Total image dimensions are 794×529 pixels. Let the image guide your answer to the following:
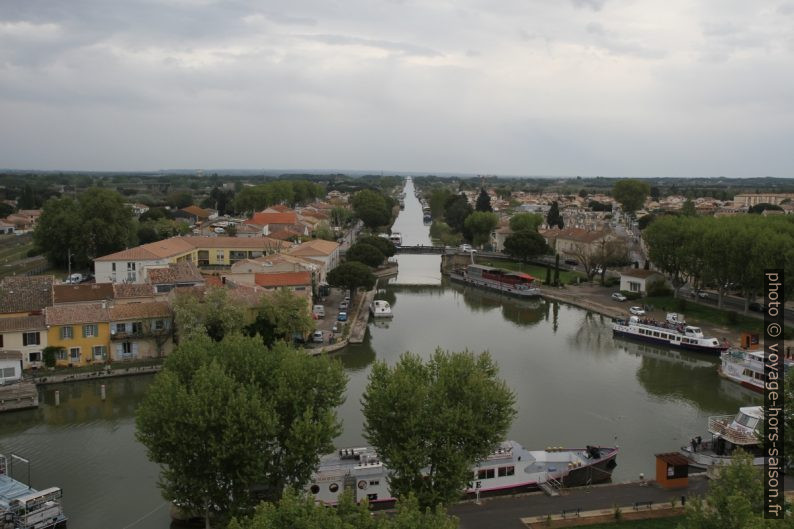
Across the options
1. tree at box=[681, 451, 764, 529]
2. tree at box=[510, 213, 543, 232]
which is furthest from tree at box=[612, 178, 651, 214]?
tree at box=[681, 451, 764, 529]

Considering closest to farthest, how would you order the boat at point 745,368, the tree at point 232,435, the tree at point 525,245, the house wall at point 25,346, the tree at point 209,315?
1. the tree at point 232,435
2. the house wall at point 25,346
3. the boat at point 745,368
4. the tree at point 209,315
5. the tree at point 525,245

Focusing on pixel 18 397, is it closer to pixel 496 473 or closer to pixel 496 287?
pixel 496 473

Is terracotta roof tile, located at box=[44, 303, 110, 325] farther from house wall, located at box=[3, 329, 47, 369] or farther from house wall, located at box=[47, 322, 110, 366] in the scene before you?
house wall, located at box=[3, 329, 47, 369]

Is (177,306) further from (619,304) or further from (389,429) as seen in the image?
(619,304)

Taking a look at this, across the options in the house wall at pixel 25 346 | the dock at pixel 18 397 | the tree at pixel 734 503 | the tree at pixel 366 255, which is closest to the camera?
the tree at pixel 734 503

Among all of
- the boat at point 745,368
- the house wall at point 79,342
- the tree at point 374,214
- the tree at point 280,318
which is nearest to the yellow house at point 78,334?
the house wall at point 79,342

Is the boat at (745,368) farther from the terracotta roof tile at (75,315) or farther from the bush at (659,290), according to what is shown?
the terracotta roof tile at (75,315)

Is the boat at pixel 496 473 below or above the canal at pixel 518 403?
above
